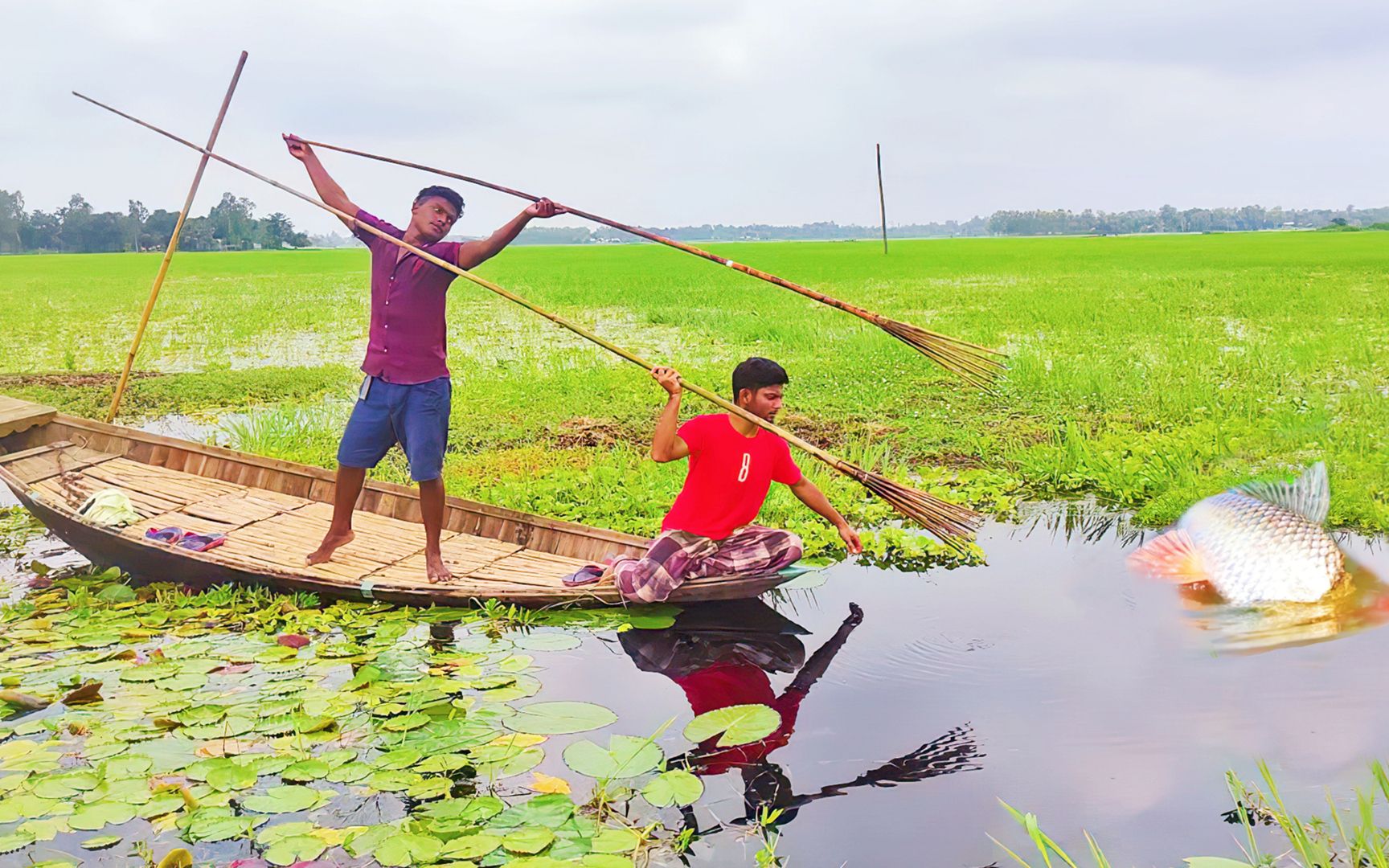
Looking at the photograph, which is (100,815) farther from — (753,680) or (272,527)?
(272,527)

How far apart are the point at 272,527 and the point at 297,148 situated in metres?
1.79

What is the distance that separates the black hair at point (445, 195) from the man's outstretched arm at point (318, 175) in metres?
0.46

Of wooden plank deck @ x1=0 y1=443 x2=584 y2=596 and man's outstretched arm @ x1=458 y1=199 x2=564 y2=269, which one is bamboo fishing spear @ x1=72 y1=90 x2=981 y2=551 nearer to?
man's outstretched arm @ x1=458 y1=199 x2=564 y2=269

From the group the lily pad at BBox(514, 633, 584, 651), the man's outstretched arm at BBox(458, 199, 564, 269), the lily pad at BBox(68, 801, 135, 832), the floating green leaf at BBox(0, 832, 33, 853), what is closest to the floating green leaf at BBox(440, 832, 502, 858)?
the lily pad at BBox(68, 801, 135, 832)

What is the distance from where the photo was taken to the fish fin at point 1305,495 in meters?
4.75

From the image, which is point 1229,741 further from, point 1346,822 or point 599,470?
point 599,470

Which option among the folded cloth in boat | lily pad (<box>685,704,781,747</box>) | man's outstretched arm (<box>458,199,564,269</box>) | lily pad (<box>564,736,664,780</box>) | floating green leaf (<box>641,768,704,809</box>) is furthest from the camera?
the folded cloth in boat

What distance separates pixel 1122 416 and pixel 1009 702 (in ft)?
16.2

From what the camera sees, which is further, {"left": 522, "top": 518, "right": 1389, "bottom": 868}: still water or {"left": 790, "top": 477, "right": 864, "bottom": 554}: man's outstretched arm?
{"left": 790, "top": 477, "right": 864, "bottom": 554}: man's outstretched arm

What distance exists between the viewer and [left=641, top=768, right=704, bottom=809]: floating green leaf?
316cm

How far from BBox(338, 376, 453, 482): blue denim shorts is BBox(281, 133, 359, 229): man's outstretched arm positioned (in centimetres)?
84

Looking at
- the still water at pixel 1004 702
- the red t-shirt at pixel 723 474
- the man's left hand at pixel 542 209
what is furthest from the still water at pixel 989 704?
the man's left hand at pixel 542 209

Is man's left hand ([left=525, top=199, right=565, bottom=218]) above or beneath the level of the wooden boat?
above

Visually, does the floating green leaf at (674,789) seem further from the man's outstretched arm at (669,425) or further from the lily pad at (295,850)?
the man's outstretched arm at (669,425)
